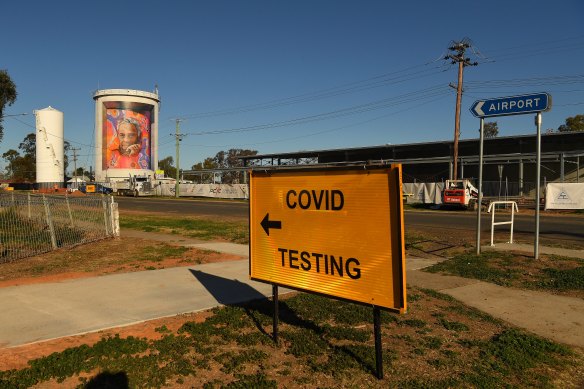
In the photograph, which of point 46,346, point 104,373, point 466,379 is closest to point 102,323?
point 46,346

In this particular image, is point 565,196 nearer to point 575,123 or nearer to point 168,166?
point 575,123

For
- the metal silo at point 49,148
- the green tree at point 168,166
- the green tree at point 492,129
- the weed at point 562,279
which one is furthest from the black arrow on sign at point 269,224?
the green tree at point 168,166

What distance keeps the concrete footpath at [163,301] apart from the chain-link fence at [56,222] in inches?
178

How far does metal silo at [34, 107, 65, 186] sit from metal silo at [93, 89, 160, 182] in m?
8.23

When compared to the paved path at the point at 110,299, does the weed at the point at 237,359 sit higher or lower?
lower

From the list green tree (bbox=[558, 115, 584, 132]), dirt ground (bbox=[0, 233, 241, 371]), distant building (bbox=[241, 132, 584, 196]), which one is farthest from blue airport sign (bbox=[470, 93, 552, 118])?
green tree (bbox=[558, 115, 584, 132])

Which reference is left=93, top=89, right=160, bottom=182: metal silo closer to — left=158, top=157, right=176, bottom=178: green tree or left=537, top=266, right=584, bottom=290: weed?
left=158, top=157, right=176, bottom=178: green tree

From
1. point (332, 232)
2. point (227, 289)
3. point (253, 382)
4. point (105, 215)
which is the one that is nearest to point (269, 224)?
point (332, 232)

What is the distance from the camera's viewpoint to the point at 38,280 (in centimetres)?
755

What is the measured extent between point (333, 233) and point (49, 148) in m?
99.8

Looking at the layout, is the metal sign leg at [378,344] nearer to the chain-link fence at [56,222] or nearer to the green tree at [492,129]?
the chain-link fence at [56,222]

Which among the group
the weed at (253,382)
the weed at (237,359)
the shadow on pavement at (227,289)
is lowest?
the weed at (253,382)

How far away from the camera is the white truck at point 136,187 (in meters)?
60.8

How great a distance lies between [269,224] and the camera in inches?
188
